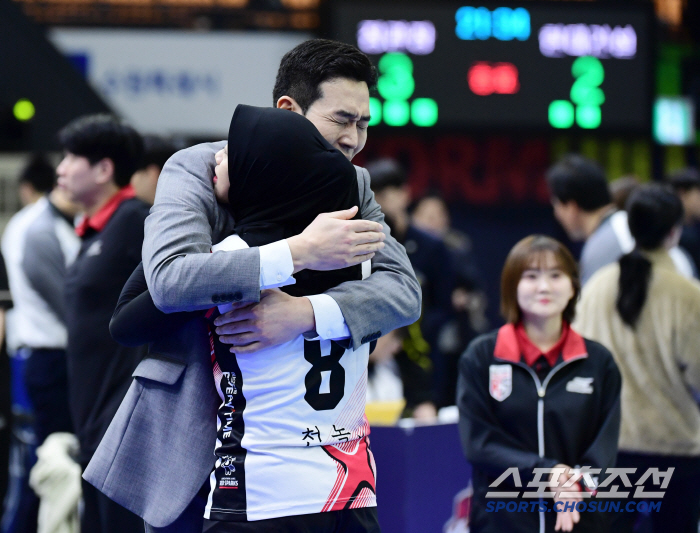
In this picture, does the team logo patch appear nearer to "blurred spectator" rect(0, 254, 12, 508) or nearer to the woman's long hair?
the woman's long hair

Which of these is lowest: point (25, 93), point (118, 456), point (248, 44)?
point (118, 456)

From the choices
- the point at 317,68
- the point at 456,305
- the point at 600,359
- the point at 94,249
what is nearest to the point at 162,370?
the point at 317,68

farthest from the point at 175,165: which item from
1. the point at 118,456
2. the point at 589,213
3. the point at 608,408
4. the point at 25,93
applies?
the point at 25,93

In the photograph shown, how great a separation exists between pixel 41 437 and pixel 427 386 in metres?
2.15

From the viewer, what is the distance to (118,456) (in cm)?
196

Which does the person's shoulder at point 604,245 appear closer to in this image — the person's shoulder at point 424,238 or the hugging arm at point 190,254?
the person's shoulder at point 424,238

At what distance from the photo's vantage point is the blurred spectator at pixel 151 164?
4312 mm

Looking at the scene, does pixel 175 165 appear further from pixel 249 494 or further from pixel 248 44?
pixel 248 44

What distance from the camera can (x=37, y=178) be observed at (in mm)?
5996

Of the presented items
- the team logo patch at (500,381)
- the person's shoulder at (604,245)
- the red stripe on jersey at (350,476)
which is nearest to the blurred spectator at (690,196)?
the person's shoulder at (604,245)

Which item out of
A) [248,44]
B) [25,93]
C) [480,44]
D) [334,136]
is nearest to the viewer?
[334,136]

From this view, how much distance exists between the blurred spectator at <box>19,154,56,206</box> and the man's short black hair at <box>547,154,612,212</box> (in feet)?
11.1

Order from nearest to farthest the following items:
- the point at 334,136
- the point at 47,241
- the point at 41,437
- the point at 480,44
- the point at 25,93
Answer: the point at 334,136 → the point at 41,437 → the point at 47,241 → the point at 25,93 → the point at 480,44

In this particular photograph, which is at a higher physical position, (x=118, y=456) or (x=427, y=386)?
(x=118, y=456)
